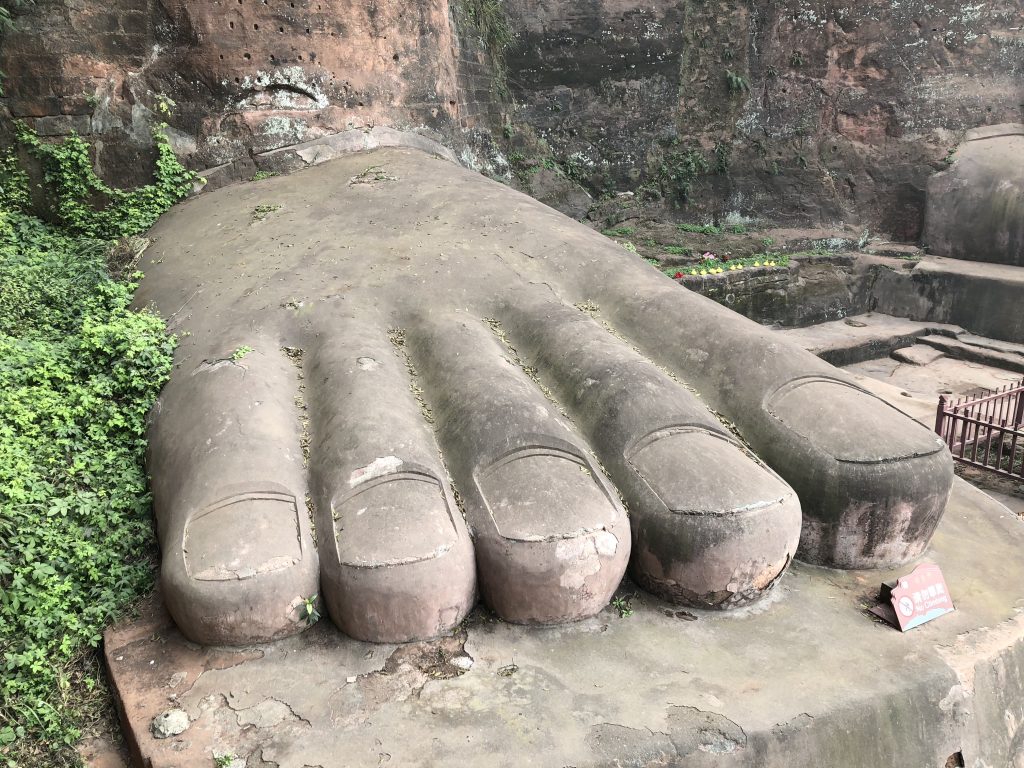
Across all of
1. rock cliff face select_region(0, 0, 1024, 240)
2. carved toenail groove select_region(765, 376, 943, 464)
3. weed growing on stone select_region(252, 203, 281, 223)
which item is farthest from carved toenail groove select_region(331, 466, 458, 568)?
rock cliff face select_region(0, 0, 1024, 240)

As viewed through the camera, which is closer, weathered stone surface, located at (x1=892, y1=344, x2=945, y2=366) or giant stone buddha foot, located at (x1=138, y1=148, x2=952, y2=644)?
giant stone buddha foot, located at (x1=138, y1=148, x2=952, y2=644)

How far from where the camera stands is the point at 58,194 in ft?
19.4

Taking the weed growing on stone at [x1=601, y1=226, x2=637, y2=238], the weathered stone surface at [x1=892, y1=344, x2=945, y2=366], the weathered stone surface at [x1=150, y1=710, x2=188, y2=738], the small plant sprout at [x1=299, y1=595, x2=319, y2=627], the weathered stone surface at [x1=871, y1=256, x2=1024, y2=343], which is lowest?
the weathered stone surface at [x1=892, y1=344, x2=945, y2=366]

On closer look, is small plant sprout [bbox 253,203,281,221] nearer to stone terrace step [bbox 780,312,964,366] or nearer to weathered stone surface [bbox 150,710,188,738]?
weathered stone surface [bbox 150,710,188,738]

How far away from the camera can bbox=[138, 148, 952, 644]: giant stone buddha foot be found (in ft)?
9.95

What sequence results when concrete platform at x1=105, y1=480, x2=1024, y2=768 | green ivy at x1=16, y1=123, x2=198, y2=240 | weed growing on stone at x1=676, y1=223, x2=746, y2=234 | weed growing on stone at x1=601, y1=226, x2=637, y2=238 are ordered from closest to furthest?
concrete platform at x1=105, y1=480, x2=1024, y2=768 < green ivy at x1=16, y1=123, x2=198, y2=240 < weed growing on stone at x1=601, y1=226, x2=637, y2=238 < weed growing on stone at x1=676, y1=223, x2=746, y2=234

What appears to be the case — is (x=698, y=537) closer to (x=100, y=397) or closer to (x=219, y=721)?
(x=219, y=721)

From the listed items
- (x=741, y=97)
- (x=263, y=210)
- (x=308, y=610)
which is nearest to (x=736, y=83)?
(x=741, y=97)

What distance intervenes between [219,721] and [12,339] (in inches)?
105

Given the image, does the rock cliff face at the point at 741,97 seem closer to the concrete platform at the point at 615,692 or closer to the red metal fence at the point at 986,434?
the red metal fence at the point at 986,434

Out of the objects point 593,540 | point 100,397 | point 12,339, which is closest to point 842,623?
point 593,540

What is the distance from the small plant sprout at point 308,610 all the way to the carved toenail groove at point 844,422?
2156 mm

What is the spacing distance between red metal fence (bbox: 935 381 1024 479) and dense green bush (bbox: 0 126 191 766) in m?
5.55

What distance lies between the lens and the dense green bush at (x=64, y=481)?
10.4 ft
